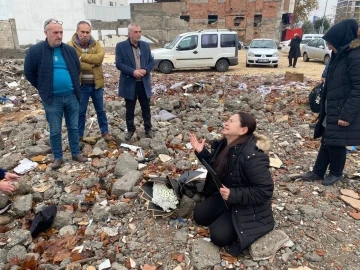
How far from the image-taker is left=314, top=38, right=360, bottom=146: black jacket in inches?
123

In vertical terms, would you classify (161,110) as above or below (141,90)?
below

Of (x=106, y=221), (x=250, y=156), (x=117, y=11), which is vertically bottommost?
(x=106, y=221)

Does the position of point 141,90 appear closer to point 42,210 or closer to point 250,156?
point 42,210

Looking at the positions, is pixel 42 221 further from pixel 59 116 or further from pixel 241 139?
pixel 241 139

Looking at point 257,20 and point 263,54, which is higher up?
point 257,20

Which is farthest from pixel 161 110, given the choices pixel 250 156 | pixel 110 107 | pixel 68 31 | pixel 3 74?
pixel 68 31

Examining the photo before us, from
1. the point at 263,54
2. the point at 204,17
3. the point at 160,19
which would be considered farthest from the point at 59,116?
the point at 204,17

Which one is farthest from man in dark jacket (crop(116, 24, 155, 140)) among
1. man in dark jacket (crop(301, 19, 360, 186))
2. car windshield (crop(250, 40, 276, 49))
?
car windshield (crop(250, 40, 276, 49))

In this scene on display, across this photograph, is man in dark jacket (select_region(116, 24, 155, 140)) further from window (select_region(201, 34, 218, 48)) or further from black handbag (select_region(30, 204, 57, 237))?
window (select_region(201, 34, 218, 48))

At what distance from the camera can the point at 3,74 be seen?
443 inches

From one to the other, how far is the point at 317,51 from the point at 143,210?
56.3ft

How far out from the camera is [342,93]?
10.7ft

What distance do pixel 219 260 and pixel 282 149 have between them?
9.82 ft

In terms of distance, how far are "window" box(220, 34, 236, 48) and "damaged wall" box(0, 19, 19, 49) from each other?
15395mm
